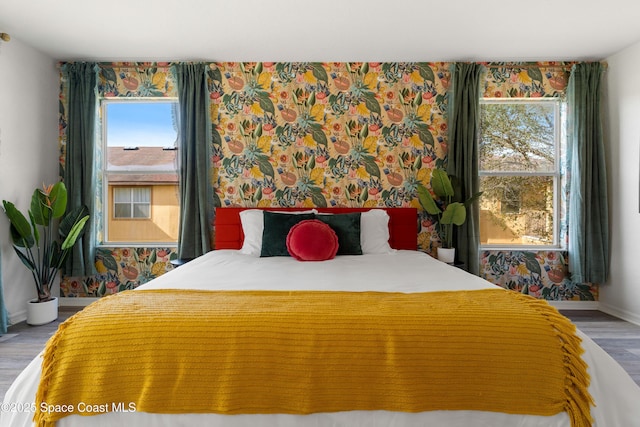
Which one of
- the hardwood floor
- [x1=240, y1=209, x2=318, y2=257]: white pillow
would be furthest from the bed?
[x1=240, y1=209, x2=318, y2=257]: white pillow

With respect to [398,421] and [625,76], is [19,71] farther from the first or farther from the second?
[625,76]

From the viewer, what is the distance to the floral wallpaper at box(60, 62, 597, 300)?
376 centimetres

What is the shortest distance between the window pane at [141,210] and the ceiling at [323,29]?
148 centimetres

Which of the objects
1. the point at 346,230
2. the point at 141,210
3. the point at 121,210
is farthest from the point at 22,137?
the point at 346,230

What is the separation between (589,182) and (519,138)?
0.77 meters

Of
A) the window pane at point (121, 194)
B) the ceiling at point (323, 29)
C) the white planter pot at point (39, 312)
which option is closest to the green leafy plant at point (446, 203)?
the ceiling at point (323, 29)

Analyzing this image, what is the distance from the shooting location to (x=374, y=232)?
3283 mm

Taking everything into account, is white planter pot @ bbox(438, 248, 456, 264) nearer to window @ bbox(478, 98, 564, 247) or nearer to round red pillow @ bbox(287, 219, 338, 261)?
window @ bbox(478, 98, 564, 247)

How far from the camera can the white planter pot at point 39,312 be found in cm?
319

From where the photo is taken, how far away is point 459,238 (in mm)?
3662

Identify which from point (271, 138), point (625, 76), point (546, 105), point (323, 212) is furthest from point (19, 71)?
point (625, 76)

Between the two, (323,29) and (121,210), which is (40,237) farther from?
(323,29)

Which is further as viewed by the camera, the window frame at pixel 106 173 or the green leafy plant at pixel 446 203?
the window frame at pixel 106 173

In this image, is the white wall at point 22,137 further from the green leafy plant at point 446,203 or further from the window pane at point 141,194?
the green leafy plant at point 446,203
